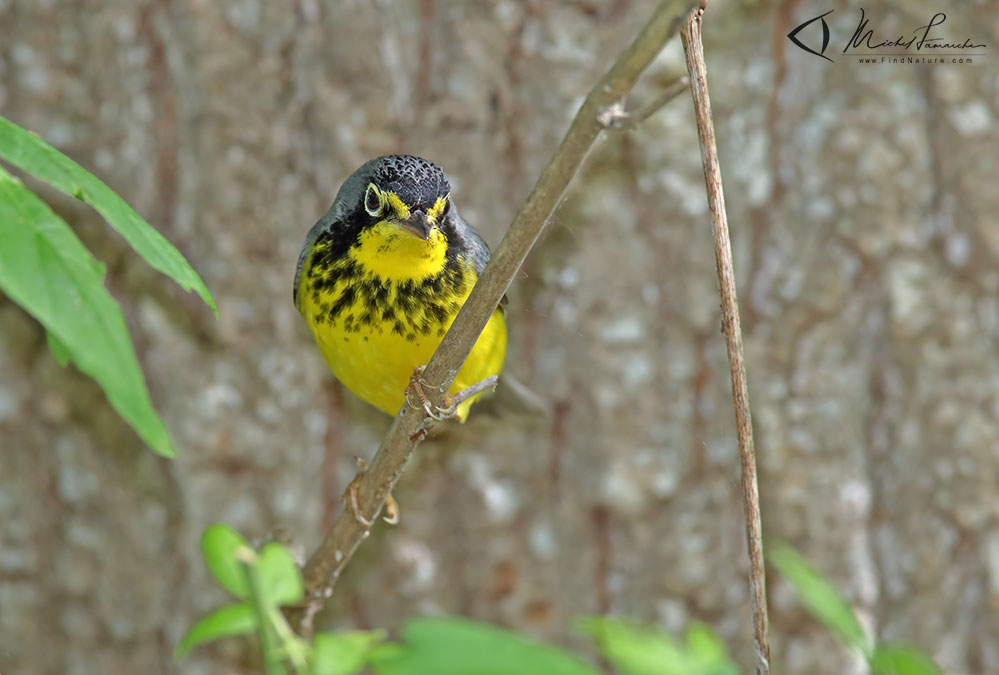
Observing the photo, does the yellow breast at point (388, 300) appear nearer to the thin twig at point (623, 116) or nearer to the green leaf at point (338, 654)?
the thin twig at point (623, 116)

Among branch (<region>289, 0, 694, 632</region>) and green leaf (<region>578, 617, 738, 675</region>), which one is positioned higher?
branch (<region>289, 0, 694, 632</region>)

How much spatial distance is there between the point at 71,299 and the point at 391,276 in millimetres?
1543

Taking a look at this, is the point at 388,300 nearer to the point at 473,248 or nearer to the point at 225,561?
the point at 473,248

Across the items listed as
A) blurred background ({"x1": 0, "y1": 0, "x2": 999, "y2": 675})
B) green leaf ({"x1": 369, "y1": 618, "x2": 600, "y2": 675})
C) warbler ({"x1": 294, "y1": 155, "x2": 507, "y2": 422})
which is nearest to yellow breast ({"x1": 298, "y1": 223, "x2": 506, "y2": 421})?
warbler ({"x1": 294, "y1": 155, "x2": 507, "y2": 422})

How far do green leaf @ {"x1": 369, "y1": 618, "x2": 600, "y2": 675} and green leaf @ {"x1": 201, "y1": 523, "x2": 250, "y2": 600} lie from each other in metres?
0.20

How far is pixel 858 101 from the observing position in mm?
3428

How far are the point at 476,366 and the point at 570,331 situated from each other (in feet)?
3.46

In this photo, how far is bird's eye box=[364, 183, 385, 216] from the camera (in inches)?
86.5

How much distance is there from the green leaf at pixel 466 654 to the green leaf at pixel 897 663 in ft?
1.16

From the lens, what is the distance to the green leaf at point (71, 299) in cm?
68

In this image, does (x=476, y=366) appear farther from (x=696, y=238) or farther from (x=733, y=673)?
(x=733, y=673)

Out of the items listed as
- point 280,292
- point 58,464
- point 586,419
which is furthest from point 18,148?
point 58,464

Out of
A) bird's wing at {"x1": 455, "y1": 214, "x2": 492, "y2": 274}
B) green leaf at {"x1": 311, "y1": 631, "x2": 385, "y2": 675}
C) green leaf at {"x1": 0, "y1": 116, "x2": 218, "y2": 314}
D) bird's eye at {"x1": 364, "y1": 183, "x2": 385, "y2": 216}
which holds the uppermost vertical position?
bird's wing at {"x1": 455, "y1": 214, "x2": 492, "y2": 274}

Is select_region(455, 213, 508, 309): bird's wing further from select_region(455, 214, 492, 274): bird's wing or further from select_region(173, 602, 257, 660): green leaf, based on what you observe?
select_region(173, 602, 257, 660): green leaf
